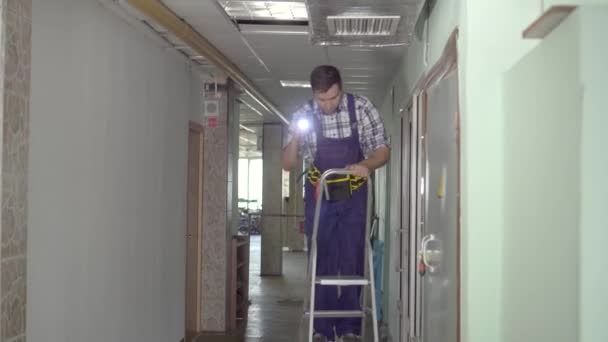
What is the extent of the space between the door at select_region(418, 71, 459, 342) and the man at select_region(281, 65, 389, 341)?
0.30m

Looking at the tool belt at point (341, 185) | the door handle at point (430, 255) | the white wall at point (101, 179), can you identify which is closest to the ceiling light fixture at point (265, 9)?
the white wall at point (101, 179)

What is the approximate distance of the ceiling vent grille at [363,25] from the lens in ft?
11.6

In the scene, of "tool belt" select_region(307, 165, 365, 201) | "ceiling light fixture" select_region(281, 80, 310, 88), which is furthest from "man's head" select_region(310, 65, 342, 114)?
"ceiling light fixture" select_region(281, 80, 310, 88)

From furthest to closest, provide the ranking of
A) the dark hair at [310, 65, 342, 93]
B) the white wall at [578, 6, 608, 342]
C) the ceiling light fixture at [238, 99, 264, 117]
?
the ceiling light fixture at [238, 99, 264, 117] < the dark hair at [310, 65, 342, 93] < the white wall at [578, 6, 608, 342]

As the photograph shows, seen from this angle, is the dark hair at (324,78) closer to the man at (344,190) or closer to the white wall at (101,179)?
the man at (344,190)

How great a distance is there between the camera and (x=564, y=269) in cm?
159

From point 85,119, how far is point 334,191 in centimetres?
153

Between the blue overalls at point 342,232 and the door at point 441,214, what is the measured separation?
0.36 m

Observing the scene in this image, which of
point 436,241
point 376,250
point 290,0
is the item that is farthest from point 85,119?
point 376,250

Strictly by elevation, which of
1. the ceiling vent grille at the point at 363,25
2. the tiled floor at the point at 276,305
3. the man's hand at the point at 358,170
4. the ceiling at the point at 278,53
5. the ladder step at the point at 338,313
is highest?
the ceiling at the point at 278,53

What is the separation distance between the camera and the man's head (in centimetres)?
296

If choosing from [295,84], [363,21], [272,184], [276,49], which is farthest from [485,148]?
[272,184]

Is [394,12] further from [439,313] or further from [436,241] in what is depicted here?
[439,313]

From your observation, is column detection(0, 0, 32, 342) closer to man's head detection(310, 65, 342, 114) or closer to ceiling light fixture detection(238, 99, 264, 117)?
man's head detection(310, 65, 342, 114)
